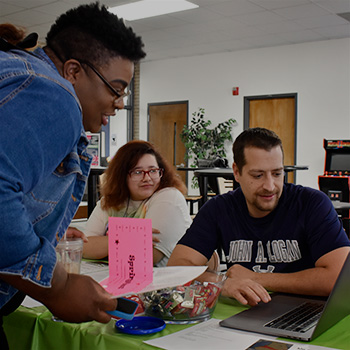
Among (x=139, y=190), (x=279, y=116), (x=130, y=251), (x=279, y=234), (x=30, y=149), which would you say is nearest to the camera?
(x=30, y=149)

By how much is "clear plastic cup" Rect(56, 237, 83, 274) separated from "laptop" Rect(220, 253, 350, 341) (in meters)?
0.46

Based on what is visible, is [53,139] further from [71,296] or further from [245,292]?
[245,292]

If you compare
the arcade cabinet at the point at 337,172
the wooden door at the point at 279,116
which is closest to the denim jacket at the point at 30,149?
the arcade cabinet at the point at 337,172

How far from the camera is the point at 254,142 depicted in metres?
1.97

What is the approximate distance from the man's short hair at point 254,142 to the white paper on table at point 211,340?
3.05ft

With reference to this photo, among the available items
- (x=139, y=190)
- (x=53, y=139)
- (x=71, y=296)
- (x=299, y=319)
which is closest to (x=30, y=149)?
(x=53, y=139)

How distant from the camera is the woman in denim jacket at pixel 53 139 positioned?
761 millimetres

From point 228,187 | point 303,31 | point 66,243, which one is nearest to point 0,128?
point 66,243

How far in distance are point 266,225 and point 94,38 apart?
1.12 metres

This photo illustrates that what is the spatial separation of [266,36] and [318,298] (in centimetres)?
706

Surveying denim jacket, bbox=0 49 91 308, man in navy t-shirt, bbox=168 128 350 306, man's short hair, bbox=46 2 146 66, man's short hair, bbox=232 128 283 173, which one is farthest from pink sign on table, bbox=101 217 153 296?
man's short hair, bbox=232 128 283 173

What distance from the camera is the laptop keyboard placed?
3.89ft

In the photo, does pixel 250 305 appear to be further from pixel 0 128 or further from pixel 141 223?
pixel 0 128

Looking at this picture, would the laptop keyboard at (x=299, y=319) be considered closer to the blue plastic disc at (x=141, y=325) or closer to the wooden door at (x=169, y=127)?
the blue plastic disc at (x=141, y=325)
